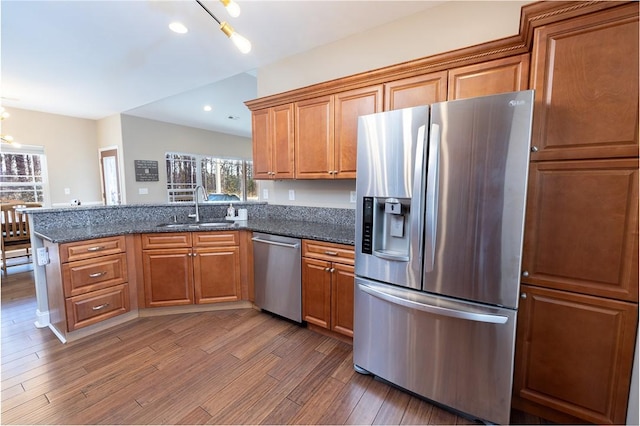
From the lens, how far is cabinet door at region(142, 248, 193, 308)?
8.48 ft

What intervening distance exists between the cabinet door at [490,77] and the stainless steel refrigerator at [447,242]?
54 centimetres

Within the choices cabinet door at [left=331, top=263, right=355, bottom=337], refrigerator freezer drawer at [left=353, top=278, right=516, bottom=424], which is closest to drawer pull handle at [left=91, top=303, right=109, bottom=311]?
cabinet door at [left=331, top=263, right=355, bottom=337]

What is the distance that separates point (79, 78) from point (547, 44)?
4793 mm

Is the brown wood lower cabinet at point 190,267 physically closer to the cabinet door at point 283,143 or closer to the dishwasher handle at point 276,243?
the dishwasher handle at point 276,243

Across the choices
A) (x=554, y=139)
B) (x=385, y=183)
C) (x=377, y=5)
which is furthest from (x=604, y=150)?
(x=377, y=5)

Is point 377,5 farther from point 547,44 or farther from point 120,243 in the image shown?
point 120,243

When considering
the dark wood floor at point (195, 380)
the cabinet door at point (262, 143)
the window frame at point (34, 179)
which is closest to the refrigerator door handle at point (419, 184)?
the dark wood floor at point (195, 380)

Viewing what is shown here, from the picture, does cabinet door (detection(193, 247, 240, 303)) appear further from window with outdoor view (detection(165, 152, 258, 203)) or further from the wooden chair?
window with outdoor view (detection(165, 152, 258, 203))

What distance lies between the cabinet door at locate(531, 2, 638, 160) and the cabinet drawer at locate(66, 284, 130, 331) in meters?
3.19

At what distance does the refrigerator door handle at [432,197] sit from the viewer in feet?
4.75

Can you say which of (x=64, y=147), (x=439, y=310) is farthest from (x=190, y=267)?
(x=64, y=147)

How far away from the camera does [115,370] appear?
6.25ft

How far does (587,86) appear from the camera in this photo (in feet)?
4.19

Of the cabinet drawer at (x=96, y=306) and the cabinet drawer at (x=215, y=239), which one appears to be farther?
the cabinet drawer at (x=215, y=239)
